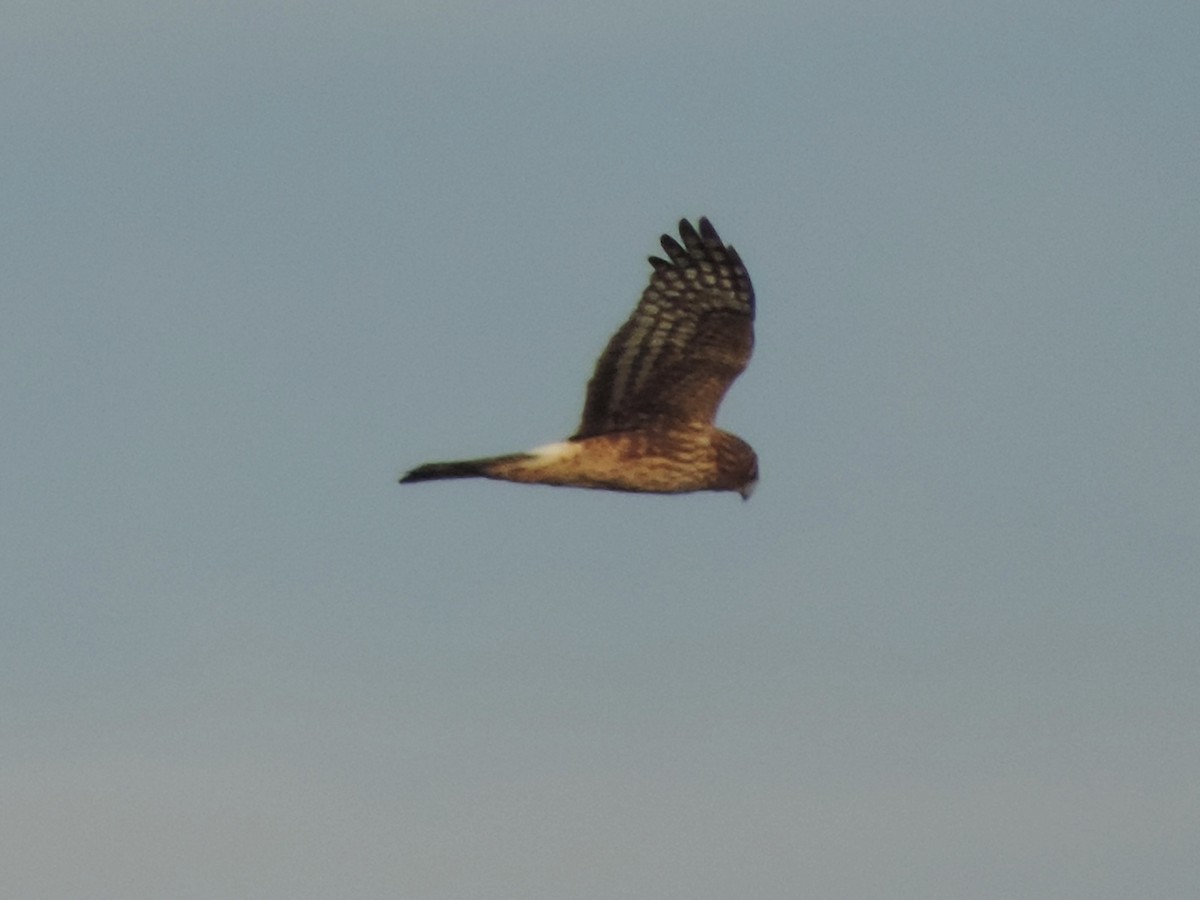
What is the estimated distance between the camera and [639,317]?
11.4 meters

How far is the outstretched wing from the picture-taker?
11250 millimetres

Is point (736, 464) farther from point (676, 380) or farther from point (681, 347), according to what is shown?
point (681, 347)

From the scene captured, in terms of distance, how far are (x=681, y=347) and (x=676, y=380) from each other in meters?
0.24

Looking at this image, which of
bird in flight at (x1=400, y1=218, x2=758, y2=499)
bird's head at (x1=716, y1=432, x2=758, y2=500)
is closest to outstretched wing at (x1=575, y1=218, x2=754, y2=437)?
bird in flight at (x1=400, y1=218, x2=758, y2=499)

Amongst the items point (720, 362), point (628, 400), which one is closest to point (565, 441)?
point (628, 400)

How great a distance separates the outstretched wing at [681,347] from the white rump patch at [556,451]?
0.22 metres

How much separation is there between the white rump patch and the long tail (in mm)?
116

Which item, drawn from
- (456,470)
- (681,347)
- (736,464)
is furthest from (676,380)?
(456,470)

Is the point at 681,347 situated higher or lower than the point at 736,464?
higher

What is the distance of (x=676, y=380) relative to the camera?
11.3 meters

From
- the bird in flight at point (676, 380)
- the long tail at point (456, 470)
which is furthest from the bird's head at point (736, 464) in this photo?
the long tail at point (456, 470)

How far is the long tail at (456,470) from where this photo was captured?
10133 millimetres

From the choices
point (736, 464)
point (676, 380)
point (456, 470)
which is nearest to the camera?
point (456, 470)

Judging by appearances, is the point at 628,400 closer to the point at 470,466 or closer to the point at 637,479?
the point at 637,479
